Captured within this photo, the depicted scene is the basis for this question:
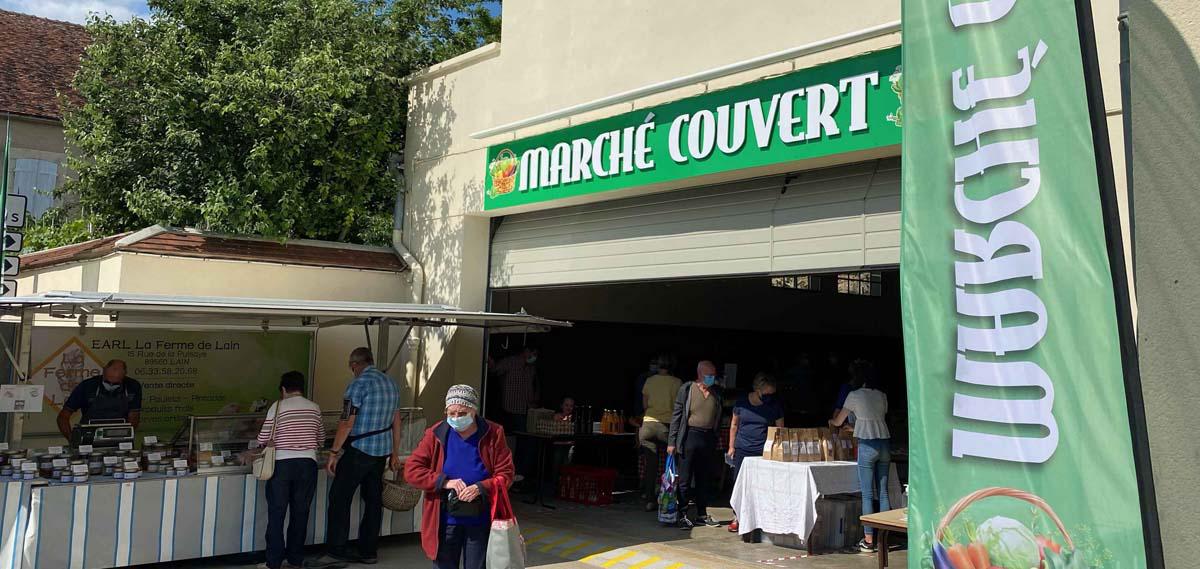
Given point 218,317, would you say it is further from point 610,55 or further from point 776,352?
point 776,352

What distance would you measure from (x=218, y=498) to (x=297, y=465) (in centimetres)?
74

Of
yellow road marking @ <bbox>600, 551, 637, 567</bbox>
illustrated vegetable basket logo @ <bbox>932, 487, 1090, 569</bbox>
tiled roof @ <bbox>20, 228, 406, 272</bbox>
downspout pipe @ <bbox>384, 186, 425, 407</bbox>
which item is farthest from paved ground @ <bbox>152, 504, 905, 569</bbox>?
illustrated vegetable basket logo @ <bbox>932, 487, 1090, 569</bbox>

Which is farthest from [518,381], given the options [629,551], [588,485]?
[629,551]

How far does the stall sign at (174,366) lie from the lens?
1087cm

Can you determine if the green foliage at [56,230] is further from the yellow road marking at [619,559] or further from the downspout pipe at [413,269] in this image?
the yellow road marking at [619,559]

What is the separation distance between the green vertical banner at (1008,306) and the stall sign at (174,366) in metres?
9.33

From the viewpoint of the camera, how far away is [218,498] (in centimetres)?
834

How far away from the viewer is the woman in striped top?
324 inches

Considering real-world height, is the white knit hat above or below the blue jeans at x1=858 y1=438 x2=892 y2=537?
above

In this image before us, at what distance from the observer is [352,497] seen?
8.85 meters

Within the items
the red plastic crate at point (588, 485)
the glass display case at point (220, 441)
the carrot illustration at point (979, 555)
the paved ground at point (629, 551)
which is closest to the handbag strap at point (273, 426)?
the glass display case at point (220, 441)

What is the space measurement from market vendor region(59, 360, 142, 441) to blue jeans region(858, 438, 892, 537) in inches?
279

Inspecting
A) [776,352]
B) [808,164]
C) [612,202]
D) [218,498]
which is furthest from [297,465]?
[776,352]

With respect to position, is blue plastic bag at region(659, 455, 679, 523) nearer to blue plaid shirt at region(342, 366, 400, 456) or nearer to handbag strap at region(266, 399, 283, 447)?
blue plaid shirt at region(342, 366, 400, 456)
